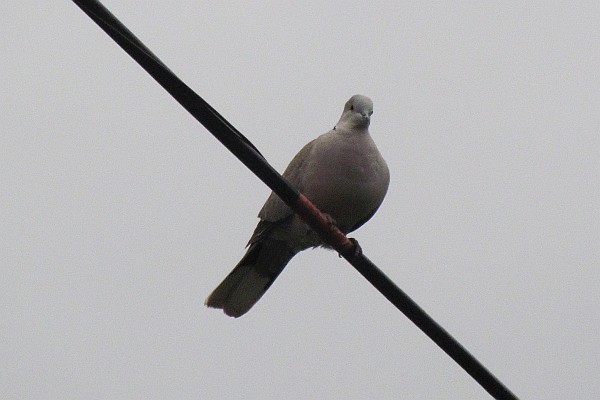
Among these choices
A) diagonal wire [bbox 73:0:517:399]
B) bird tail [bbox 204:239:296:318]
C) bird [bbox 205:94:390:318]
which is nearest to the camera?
diagonal wire [bbox 73:0:517:399]

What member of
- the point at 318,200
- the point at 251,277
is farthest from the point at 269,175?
the point at 251,277

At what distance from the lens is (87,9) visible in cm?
259

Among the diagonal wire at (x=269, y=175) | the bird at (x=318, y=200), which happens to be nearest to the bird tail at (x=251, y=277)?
the bird at (x=318, y=200)

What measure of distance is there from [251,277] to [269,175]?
2.73 metres

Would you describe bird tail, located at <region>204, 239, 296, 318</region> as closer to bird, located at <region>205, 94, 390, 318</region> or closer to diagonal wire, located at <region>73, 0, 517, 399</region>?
bird, located at <region>205, 94, 390, 318</region>

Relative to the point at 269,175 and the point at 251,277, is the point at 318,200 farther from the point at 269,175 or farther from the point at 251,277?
the point at 269,175

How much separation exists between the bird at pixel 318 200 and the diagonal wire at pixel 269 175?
1.62 m

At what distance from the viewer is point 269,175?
305 centimetres

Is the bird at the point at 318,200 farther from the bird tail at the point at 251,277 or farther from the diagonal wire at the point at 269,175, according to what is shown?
the diagonal wire at the point at 269,175

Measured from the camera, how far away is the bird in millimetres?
5332

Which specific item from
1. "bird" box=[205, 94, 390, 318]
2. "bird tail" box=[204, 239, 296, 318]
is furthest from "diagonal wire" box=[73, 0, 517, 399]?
"bird tail" box=[204, 239, 296, 318]

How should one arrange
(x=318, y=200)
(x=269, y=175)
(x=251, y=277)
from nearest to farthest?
(x=269, y=175) < (x=318, y=200) < (x=251, y=277)

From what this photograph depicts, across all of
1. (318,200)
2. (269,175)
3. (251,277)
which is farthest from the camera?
(251,277)

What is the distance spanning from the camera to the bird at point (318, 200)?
5.33m
